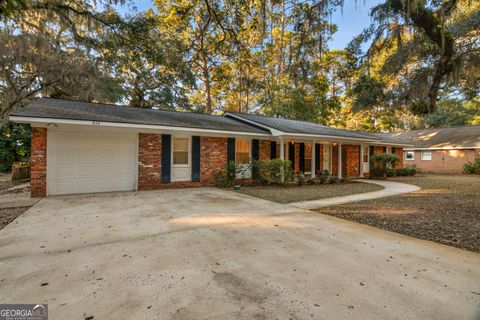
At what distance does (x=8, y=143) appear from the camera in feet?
51.6

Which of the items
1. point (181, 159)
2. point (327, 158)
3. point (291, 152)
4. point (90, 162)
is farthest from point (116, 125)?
point (327, 158)

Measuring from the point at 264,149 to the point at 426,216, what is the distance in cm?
677

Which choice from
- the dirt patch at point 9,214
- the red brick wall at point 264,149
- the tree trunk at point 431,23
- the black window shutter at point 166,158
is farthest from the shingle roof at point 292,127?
the dirt patch at point 9,214

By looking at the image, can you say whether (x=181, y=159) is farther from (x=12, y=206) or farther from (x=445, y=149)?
(x=445, y=149)

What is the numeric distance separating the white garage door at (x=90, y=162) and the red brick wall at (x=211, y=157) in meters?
2.59

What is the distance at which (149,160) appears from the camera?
848 centimetres

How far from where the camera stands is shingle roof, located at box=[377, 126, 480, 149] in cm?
1892

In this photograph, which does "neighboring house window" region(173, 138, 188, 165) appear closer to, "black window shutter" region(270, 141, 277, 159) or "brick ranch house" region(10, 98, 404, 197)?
"brick ranch house" region(10, 98, 404, 197)

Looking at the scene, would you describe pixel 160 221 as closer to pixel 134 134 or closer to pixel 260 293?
pixel 260 293

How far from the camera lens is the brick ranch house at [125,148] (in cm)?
688

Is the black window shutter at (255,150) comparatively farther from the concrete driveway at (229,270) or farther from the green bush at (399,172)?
the green bush at (399,172)

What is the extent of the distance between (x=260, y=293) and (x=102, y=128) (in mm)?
7595

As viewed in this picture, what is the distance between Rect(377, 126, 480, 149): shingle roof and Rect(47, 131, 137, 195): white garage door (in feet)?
73.0

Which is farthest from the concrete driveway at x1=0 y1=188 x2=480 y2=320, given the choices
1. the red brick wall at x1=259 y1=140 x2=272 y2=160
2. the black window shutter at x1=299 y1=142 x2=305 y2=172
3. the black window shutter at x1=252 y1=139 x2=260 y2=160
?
the black window shutter at x1=299 y1=142 x2=305 y2=172
